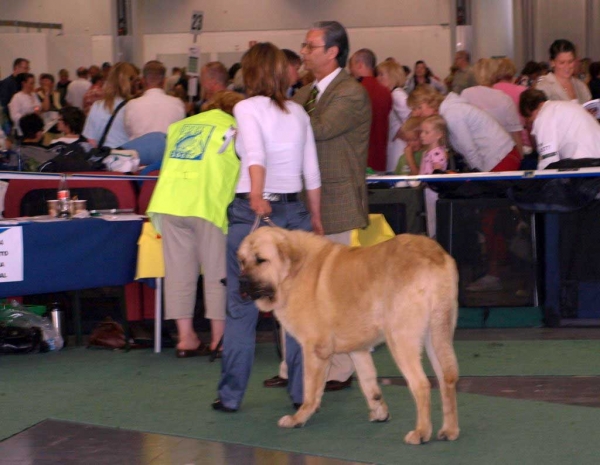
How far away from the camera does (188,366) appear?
6805mm

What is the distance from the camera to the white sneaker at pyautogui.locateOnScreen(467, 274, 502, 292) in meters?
8.13

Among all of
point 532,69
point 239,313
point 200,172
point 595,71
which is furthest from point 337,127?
point 595,71

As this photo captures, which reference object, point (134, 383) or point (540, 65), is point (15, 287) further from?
point (540, 65)

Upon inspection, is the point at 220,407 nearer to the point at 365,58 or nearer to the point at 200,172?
the point at 200,172

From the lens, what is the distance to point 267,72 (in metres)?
5.22

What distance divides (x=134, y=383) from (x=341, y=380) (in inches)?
51.2

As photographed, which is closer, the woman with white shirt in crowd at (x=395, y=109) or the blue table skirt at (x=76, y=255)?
the blue table skirt at (x=76, y=255)

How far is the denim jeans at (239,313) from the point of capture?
5.32m

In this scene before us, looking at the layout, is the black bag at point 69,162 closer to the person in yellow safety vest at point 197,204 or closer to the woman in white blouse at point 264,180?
the person in yellow safety vest at point 197,204

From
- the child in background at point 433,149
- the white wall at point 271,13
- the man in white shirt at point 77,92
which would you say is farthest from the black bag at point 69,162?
the white wall at point 271,13

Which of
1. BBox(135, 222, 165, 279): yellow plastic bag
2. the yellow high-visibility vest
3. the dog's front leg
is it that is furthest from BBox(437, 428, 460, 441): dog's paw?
BBox(135, 222, 165, 279): yellow plastic bag

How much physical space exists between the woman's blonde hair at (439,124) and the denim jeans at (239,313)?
11.2 ft

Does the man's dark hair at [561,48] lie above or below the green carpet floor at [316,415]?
above

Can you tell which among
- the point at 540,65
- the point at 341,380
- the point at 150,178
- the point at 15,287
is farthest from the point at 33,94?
the point at 341,380
